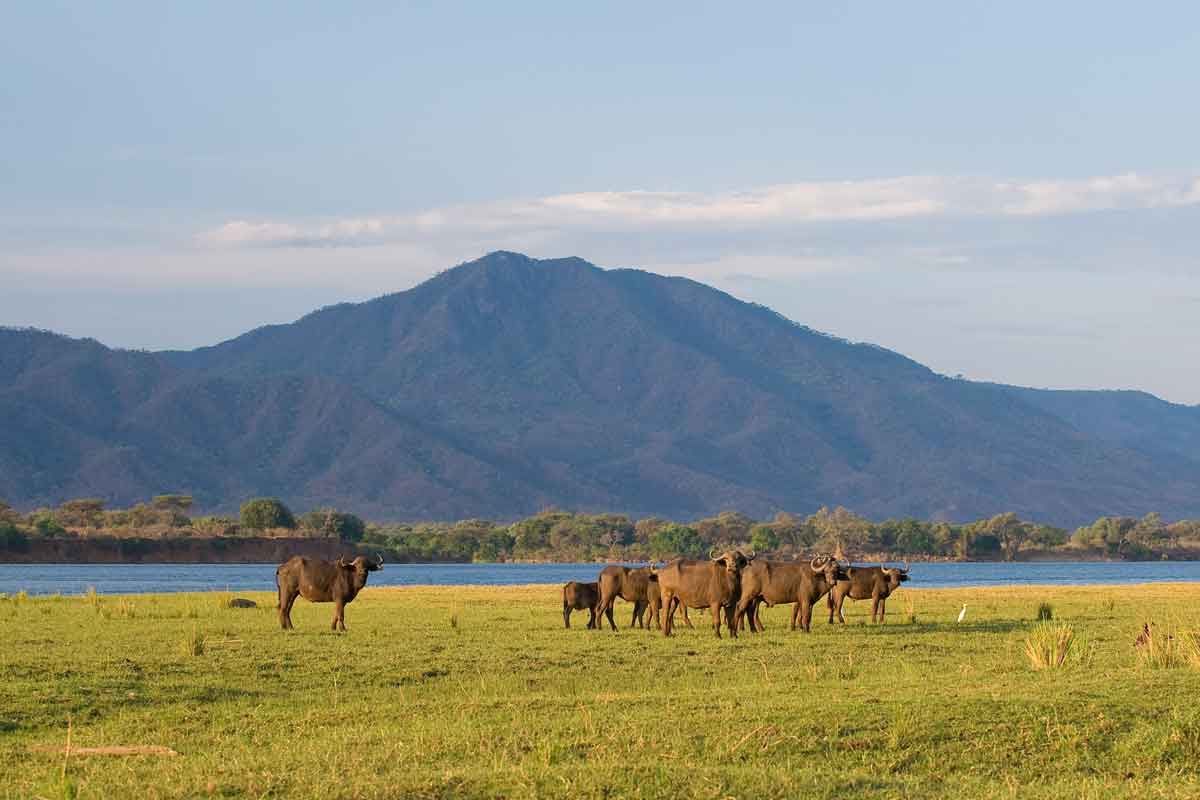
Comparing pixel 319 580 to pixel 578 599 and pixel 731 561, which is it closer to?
pixel 578 599

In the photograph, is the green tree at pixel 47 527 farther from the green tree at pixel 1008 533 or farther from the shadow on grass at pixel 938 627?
the shadow on grass at pixel 938 627

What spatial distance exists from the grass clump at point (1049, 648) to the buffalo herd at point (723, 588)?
18.8ft

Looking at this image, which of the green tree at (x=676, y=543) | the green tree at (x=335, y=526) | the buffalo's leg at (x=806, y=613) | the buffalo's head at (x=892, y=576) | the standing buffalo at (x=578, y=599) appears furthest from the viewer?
the green tree at (x=676, y=543)

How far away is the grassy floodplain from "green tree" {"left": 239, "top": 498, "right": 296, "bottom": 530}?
124 meters

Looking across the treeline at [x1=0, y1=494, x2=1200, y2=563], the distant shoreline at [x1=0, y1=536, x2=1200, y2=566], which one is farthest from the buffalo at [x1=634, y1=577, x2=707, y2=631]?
the treeline at [x1=0, y1=494, x2=1200, y2=563]

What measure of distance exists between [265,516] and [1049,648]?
134249mm

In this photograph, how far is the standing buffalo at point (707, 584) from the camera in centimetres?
2745

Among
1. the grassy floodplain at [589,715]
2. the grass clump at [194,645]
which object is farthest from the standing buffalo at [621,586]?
the grass clump at [194,645]

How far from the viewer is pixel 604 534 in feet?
574

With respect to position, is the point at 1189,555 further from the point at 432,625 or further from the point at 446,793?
the point at 446,793

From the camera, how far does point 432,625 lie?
101 ft

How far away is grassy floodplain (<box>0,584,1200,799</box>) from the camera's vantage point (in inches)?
543

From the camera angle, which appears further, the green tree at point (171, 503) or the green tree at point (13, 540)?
the green tree at point (171, 503)

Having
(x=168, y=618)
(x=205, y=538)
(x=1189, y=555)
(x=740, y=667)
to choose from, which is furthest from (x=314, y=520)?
(x=740, y=667)
